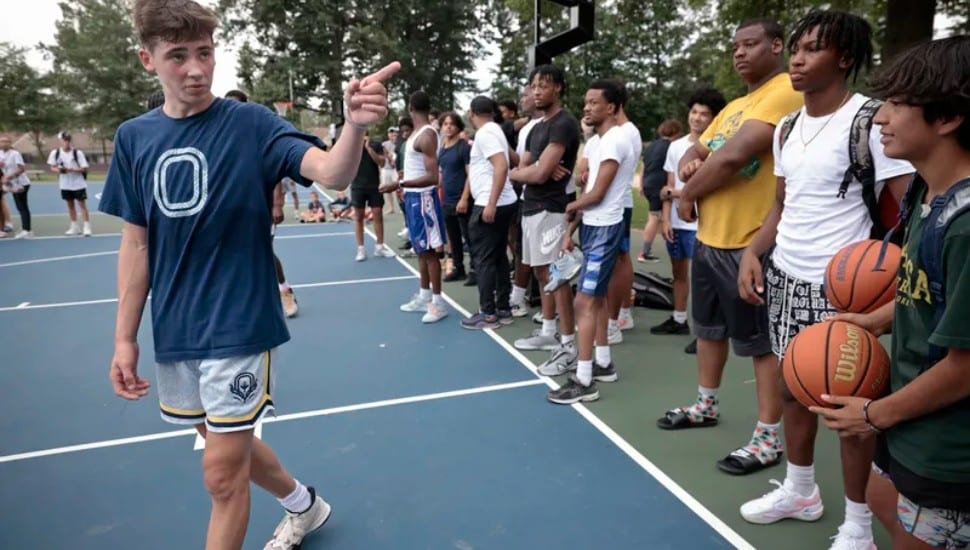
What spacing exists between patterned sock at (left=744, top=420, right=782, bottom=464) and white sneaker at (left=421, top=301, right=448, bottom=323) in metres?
3.49

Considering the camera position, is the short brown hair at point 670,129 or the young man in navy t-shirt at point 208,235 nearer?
the young man in navy t-shirt at point 208,235

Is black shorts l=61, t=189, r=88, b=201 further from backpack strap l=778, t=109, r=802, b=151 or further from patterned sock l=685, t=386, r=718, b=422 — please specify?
backpack strap l=778, t=109, r=802, b=151

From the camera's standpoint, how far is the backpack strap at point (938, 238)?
4.45 ft

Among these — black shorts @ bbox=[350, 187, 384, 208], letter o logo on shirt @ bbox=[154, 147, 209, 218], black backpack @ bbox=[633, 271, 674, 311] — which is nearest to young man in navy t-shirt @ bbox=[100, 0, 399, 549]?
letter o logo on shirt @ bbox=[154, 147, 209, 218]

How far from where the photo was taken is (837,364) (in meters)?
1.74

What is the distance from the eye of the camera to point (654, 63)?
29172 millimetres

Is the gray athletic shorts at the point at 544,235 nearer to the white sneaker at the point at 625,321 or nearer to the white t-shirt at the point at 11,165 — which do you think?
the white sneaker at the point at 625,321

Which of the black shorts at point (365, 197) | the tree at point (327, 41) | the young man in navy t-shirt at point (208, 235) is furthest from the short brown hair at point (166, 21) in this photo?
the tree at point (327, 41)

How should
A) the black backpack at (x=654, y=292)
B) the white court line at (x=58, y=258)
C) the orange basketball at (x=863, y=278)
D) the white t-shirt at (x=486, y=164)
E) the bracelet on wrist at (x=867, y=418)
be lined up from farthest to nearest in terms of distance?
the white court line at (x=58, y=258) → the black backpack at (x=654, y=292) → the white t-shirt at (x=486, y=164) → the orange basketball at (x=863, y=278) → the bracelet on wrist at (x=867, y=418)

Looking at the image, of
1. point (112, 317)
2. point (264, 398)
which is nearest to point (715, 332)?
point (264, 398)

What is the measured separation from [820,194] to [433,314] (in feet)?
13.8

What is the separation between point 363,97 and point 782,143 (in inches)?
Answer: 71.2

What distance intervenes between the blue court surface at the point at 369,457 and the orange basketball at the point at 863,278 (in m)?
1.23

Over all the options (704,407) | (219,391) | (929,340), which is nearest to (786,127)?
(929,340)
